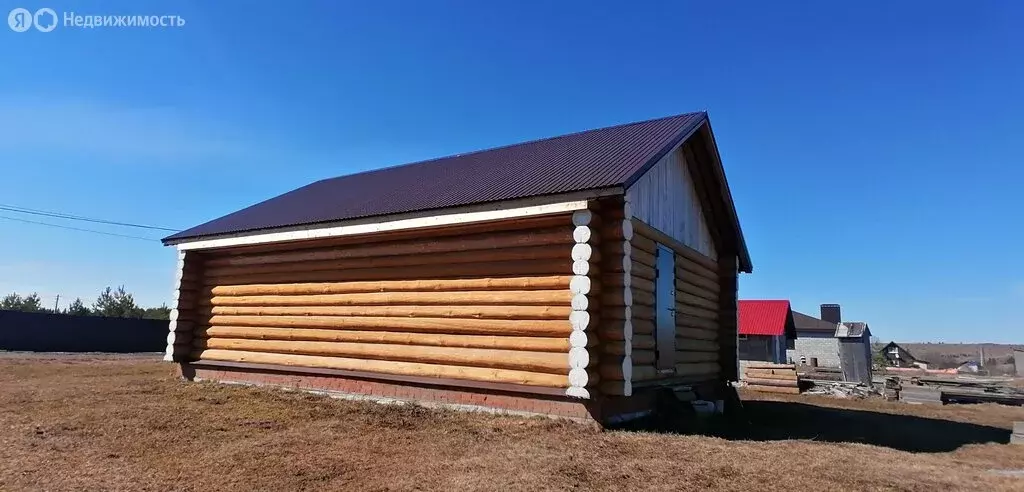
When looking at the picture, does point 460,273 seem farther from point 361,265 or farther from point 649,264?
point 649,264

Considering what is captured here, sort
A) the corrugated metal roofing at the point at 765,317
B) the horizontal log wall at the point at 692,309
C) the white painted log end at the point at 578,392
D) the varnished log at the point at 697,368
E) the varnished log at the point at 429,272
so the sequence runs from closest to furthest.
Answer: the white painted log end at the point at 578,392, the varnished log at the point at 429,272, the horizontal log wall at the point at 692,309, the varnished log at the point at 697,368, the corrugated metal roofing at the point at 765,317

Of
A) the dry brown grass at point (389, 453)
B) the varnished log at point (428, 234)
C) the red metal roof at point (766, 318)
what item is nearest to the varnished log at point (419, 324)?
the dry brown grass at point (389, 453)

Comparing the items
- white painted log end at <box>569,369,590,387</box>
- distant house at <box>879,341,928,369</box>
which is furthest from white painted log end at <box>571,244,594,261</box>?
distant house at <box>879,341,928,369</box>

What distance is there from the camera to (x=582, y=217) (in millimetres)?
9305

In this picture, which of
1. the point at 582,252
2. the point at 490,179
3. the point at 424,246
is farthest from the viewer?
the point at 490,179

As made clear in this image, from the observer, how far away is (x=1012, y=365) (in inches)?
1848

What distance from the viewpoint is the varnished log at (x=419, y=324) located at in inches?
379

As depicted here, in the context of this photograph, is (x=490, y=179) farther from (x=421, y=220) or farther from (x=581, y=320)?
(x=581, y=320)

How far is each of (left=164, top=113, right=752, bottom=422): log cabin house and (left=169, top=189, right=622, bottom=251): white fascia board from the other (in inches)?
1.4

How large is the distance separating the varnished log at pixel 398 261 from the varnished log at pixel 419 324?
1.04 metres

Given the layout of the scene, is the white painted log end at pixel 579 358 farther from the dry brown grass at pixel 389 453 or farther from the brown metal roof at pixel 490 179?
the brown metal roof at pixel 490 179

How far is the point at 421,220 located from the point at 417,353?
7.98 ft

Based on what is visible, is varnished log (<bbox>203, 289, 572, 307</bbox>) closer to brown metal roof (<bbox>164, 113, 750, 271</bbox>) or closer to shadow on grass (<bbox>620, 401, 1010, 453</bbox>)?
brown metal roof (<bbox>164, 113, 750, 271</bbox>)

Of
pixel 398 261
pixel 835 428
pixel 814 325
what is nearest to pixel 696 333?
pixel 835 428
